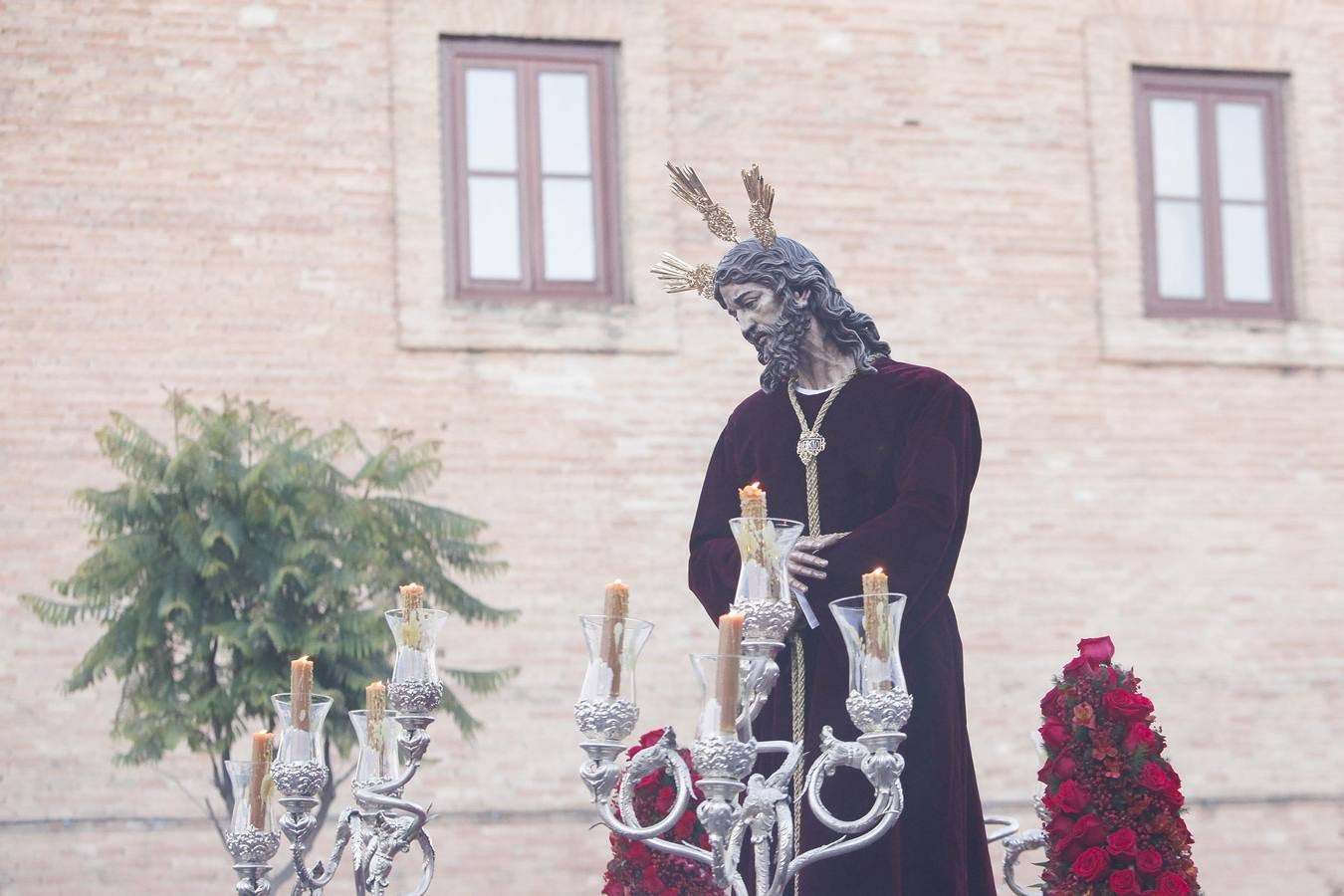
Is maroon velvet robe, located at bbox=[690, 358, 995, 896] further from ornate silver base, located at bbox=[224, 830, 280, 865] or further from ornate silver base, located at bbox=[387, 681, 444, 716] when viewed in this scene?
ornate silver base, located at bbox=[224, 830, 280, 865]

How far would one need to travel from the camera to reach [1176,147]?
469 inches

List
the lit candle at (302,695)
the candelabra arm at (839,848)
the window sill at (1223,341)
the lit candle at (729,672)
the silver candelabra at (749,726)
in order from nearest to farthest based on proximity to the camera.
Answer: the lit candle at (729,672) < the silver candelabra at (749,726) < the candelabra arm at (839,848) < the lit candle at (302,695) < the window sill at (1223,341)

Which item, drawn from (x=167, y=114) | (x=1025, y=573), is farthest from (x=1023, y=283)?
(x=167, y=114)

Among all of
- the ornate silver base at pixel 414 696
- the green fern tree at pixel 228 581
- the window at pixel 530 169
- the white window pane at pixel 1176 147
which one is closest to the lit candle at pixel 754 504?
the ornate silver base at pixel 414 696

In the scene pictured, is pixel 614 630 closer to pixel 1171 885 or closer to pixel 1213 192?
pixel 1171 885

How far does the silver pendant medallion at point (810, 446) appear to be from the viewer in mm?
4387

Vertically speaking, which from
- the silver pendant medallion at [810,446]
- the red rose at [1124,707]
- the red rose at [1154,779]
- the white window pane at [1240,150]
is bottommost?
the red rose at [1154,779]

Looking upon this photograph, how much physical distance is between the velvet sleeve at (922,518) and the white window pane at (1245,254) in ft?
26.0

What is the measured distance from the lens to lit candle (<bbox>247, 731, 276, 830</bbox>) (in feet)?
16.1

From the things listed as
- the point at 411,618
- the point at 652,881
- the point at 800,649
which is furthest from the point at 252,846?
the point at 800,649

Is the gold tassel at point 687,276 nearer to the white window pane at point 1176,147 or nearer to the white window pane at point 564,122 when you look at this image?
the white window pane at point 564,122

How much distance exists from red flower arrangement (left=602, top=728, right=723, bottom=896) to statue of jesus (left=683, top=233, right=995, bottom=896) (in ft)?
3.79

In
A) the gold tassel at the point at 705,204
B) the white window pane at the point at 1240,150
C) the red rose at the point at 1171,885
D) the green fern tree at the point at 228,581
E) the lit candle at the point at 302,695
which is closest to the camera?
the gold tassel at the point at 705,204

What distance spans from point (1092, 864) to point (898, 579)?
3.71 feet
